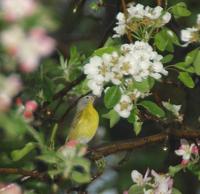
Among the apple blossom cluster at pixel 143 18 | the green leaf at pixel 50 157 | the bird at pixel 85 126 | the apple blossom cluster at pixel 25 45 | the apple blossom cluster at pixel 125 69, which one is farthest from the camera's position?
the bird at pixel 85 126

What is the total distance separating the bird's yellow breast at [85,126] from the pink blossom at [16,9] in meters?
1.03

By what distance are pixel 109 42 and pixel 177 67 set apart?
0.26 meters

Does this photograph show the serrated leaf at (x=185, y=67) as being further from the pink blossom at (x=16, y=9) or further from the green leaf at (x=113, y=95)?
the pink blossom at (x=16, y=9)

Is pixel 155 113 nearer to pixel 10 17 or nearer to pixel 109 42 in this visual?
pixel 109 42

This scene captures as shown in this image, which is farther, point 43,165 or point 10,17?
point 43,165

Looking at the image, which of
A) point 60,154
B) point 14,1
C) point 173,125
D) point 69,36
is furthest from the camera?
point 69,36

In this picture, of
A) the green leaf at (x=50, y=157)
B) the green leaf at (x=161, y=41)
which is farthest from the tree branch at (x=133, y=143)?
the green leaf at (x=50, y=157)

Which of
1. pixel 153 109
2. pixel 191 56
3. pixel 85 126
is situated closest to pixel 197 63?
pixel 191 56

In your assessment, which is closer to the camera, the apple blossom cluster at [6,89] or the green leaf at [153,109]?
the apple blossom cluster at [6,89]

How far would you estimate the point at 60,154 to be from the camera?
117 cm

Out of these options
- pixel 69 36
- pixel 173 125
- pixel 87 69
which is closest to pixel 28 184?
pixel 87 69

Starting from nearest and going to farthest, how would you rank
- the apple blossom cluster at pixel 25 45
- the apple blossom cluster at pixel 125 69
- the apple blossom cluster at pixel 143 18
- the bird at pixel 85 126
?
the apple blossom cluster at pixel 25 45 → the apple blossom cluster at pixel 125 69 → the apple blossom cluster at pixel 143 18 → the bird at pixel 85 126

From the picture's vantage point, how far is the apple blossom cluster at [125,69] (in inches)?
57.9

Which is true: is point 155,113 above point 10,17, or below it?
below
